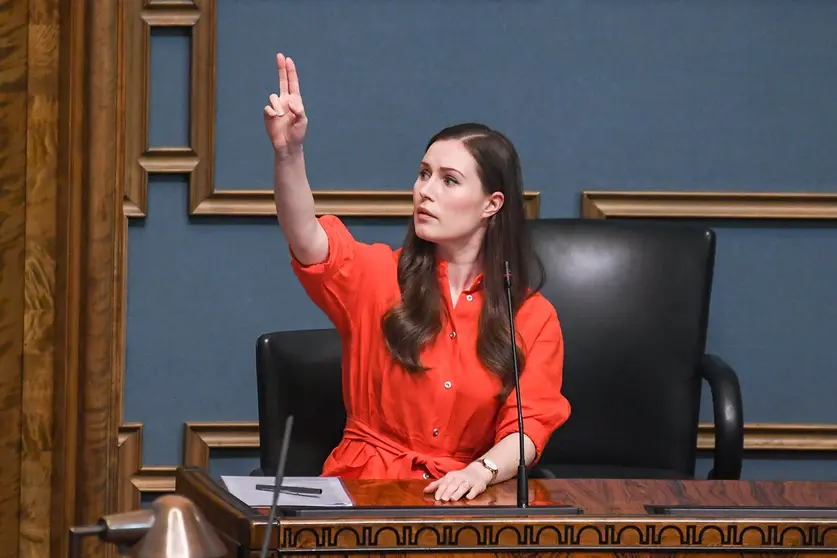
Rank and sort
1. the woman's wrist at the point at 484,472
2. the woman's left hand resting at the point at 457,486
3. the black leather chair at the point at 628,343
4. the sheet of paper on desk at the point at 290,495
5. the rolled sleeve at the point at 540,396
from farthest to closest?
1. the black leather chair at the point at 628,343
2. the rolled sleeve at the point at 540,396
3. the woman's wrist at the point at 484,472
4. the woman's left hand resting at the point at 457,486
5. the sheet of paper on desk at the point at 290,495

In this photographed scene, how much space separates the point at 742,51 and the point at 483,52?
0.65 meters

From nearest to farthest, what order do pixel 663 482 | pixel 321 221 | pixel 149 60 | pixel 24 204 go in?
pixel 663 482, pixel 321 221, pixel 24 204, pixel 149 60

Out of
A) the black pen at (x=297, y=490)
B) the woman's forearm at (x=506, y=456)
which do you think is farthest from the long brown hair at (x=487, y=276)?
the black pen at (x=297, y=490)

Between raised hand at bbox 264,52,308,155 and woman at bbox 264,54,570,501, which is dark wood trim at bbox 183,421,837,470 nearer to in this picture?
woman at bbox 264,54,570,501

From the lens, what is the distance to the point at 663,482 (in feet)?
6.35

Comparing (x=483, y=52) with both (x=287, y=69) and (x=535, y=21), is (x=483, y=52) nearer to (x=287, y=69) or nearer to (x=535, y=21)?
(x=535, y=21)

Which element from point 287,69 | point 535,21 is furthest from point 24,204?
point 535,21

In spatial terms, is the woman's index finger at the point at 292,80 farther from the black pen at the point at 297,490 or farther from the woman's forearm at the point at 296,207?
the black pen at the point at 297,490

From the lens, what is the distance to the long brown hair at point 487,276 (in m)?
2.28

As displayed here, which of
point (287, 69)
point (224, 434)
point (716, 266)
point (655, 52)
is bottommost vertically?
point (224, 434)

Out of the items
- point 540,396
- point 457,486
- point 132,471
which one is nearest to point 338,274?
point 540,396

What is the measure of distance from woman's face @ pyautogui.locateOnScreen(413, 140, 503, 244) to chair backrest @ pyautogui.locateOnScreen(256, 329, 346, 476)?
0.33 metres

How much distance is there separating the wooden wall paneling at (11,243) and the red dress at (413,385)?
812 mm

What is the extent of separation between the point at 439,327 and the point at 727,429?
63 cm
